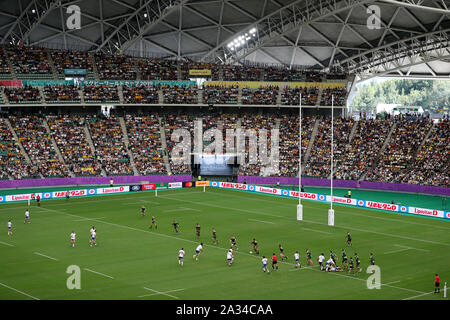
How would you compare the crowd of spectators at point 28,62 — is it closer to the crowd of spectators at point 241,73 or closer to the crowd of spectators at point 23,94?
the crowd of spectators at point 23,94

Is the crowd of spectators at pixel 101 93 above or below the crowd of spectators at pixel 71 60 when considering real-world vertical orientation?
below

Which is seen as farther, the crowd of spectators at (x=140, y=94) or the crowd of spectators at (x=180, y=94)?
the crowd of spectators at (x=180, y=94)

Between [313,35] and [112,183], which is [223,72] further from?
[112,183]

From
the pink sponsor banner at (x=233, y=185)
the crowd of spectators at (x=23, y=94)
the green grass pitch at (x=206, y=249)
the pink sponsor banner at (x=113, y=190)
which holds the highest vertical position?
the crowd of spectators at (x=23, y=94)

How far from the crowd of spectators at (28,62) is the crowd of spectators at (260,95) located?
29.2 meters

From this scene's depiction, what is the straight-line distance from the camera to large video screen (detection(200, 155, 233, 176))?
91062 millimetres

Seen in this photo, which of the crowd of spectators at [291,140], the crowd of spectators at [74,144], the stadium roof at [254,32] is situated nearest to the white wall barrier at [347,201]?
the crowd of spectators at [291,140]

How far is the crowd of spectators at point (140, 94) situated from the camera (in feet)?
299

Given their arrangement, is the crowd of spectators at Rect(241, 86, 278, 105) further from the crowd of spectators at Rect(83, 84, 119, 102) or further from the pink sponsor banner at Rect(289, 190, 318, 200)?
the pink sponsor banner at Rect(289, 190, 318, 200)

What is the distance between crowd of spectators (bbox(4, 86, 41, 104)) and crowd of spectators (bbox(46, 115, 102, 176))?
3.43 meters

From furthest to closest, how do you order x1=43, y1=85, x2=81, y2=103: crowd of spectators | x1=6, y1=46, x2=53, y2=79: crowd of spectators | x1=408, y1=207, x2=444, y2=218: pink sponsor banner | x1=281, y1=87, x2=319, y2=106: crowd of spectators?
x1=281, y1=87, x2=319, y2=106: crowd of spectators → x1=6, y1=46, x2=53, y2=79: crowd of spectators → x1=43, y1=85, x2=81, y2=103: crowd of spectators → x1=408, y1=207, x2=444, y2=218: pink sponsor banner

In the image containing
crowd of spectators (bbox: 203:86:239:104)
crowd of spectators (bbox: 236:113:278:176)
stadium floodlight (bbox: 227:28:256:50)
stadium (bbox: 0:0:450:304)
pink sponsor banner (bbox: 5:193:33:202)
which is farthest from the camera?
crowd of spectators (bbox: 203:86:239:104)

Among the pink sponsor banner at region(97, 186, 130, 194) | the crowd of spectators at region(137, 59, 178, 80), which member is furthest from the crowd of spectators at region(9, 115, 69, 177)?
the crowd of spectators at region(137, 59, 178, 80)
